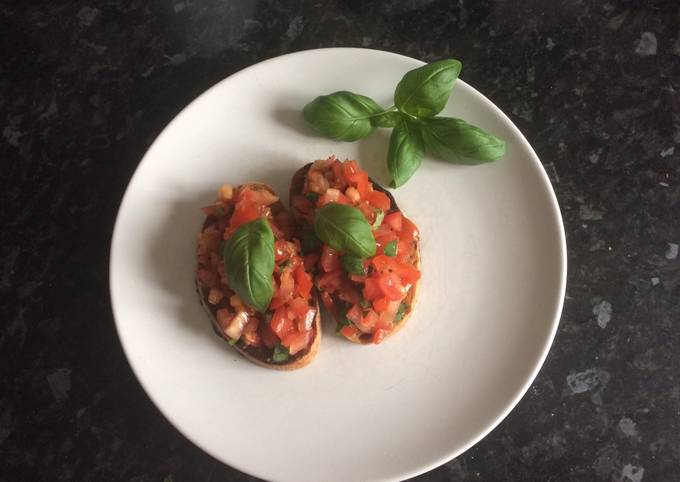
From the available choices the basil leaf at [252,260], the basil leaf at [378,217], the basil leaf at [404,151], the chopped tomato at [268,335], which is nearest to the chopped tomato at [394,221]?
the basil leaf at [378,217]

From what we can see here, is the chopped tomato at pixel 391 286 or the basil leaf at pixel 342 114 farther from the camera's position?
the basil leaf at pixel 342 114

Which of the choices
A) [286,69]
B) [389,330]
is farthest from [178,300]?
[286,69]

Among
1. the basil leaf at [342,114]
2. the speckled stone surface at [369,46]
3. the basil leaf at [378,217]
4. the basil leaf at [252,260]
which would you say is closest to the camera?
the basil leaf at [252,260]

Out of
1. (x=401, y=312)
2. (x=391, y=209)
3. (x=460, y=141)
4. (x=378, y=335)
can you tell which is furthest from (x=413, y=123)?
(x=378, y=335)

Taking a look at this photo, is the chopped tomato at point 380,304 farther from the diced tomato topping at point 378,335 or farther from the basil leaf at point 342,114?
the basil leaf at point 342,114

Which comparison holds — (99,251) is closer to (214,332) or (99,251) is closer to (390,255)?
(214,332)

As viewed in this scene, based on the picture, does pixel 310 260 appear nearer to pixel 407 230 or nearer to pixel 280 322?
pixel 280 322
